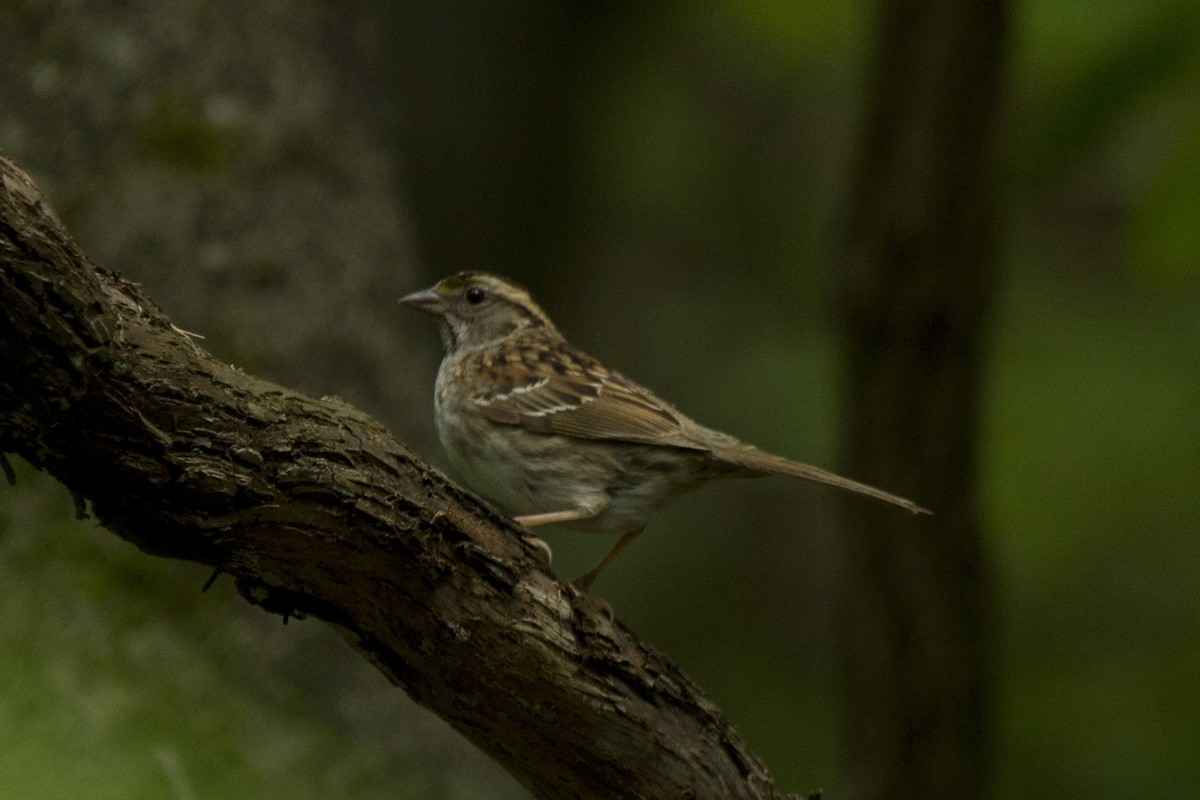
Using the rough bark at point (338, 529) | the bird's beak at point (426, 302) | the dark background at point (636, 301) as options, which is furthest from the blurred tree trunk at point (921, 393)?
the rough bark at point (338, 529)

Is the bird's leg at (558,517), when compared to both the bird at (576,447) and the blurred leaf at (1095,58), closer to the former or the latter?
the bird at (576,447)

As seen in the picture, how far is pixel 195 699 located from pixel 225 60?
324cm

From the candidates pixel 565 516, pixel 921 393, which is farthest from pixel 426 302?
pixel 921 393

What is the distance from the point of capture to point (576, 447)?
452 cm

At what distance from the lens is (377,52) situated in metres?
Answer: 6.98

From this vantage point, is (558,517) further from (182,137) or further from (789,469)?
(182,137)

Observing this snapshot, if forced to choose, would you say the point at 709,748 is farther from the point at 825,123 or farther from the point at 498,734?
the point at 825,123

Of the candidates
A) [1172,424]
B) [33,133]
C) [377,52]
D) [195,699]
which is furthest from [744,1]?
[195,699]

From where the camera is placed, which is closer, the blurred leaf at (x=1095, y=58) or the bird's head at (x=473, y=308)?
the blurred leaf at (x=1095, y=58)

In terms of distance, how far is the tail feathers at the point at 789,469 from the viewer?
399 cm

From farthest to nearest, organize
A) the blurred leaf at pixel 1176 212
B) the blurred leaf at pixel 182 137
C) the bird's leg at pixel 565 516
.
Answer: the blurred leaf at pixel 182 137, the blurred leaf at pixel 1176 212, the bird's leg at pixel 565 516

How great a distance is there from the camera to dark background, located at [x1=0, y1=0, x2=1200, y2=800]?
4746 mm

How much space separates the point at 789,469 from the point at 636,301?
6020 millimetres

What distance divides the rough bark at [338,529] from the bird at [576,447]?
3.04 ft
